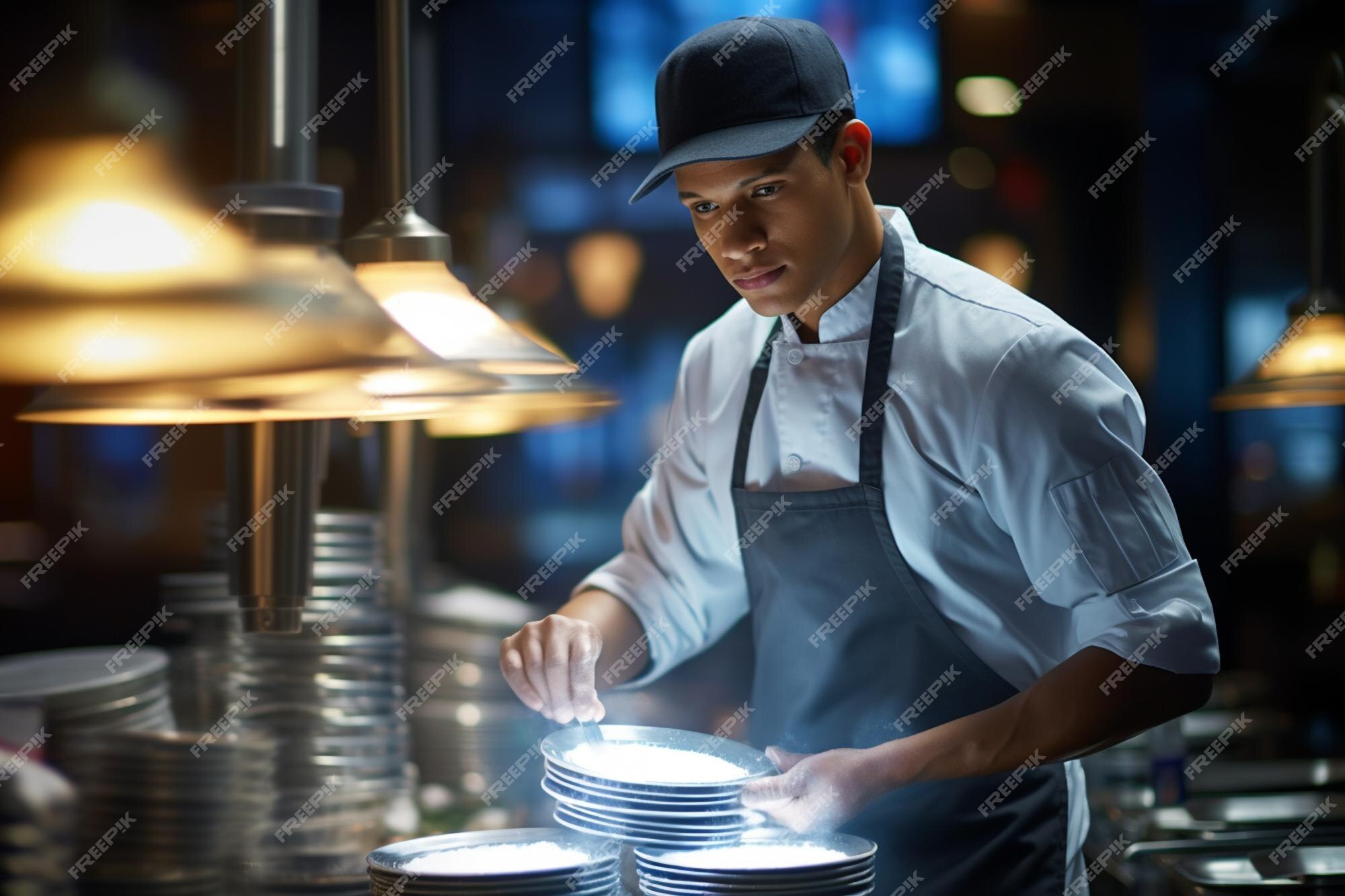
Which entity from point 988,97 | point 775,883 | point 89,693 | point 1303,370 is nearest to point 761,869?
point 775,883

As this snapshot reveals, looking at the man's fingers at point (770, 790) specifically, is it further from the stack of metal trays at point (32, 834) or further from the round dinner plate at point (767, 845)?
the stack of metal trays at point (32, 834)

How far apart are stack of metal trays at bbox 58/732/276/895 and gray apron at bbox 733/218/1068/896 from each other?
845 millimetres

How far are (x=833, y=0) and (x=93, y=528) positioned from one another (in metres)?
3.03

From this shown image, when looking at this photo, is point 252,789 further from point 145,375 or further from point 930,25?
point 930,25

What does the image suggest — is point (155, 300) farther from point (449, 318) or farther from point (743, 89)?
point (743, 89)

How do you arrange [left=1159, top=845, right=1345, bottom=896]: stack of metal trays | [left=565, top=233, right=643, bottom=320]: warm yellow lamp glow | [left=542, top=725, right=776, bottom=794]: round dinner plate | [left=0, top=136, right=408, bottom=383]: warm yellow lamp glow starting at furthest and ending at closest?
1. [left=565, top=233, right=643, bottom=320]: warm yellow lamp glow
2. [left=1159, top=845, right=1345, bottom=896]: stack of metal trays
3. [left=542, top=725, right=776, bottom=794]: round dinner plate
4. [left=0, top=136, right=408, bottom=383]: warm yellow lamp glow

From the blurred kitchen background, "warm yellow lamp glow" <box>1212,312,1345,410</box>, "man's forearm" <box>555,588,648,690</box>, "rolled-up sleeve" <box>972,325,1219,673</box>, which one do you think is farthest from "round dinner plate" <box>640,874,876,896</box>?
the blurred kitchen background

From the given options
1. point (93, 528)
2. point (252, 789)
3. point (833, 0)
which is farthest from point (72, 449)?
point (833, 0)

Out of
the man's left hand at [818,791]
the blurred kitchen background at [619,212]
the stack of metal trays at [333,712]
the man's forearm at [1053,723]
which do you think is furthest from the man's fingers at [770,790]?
the blurred kitchen background at [619,212]

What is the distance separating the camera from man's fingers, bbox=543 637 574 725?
5.19 ft

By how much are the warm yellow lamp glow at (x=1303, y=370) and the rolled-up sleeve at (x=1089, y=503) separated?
5.05 feet

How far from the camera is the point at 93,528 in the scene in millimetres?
4008

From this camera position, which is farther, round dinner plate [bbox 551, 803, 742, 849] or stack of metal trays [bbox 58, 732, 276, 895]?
stack of metal trays [bbox 58, 732, 276, 895]

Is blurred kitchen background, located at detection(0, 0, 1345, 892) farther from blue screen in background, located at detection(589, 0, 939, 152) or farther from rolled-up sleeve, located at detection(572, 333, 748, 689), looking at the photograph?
rolled-up sleeve, located at detection(572, 333, 748, 689)
